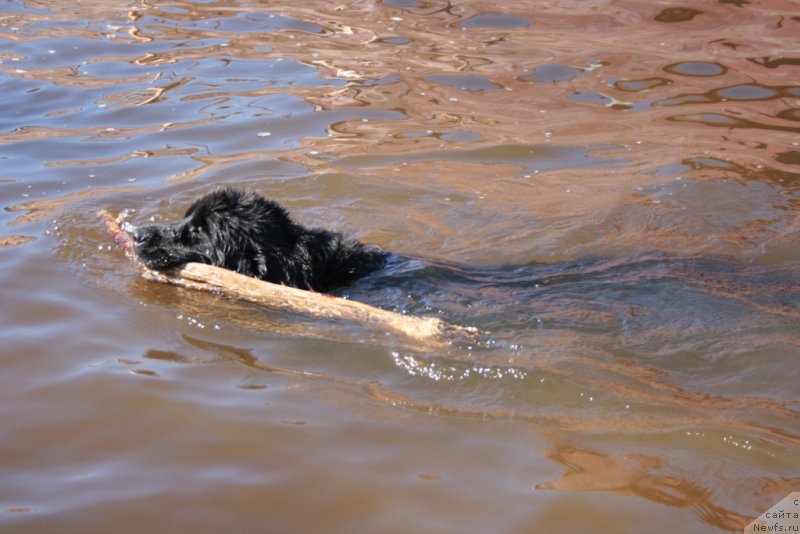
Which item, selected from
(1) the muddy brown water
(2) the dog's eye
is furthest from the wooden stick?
(2) the dog's eye

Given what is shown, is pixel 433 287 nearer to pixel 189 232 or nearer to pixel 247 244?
pixel 247 244

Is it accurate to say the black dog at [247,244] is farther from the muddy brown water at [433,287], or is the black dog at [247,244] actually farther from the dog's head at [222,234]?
the muddy brown water at [433,287]

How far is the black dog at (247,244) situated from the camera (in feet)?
17.5

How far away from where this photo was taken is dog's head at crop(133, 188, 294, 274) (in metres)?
5.33

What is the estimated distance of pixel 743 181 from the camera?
7680 mm

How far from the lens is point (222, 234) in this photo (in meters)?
5.35

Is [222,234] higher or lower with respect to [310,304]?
higher

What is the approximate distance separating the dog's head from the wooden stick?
0.46ft

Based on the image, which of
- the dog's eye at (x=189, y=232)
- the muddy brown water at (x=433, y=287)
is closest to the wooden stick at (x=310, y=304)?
the muddy brown water at (x=433, y=287)

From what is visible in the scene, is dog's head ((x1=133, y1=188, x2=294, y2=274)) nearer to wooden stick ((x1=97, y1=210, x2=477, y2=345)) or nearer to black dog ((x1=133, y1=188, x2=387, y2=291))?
black dog ((x1=133, y1=188, x2=387, y2=291))

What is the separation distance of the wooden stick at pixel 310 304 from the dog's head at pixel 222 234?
141 millimetres

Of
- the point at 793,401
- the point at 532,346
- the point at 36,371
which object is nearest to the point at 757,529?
the point at 793,401

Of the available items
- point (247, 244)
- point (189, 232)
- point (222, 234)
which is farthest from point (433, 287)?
point (189, 232)

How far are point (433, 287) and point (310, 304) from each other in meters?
1.04
